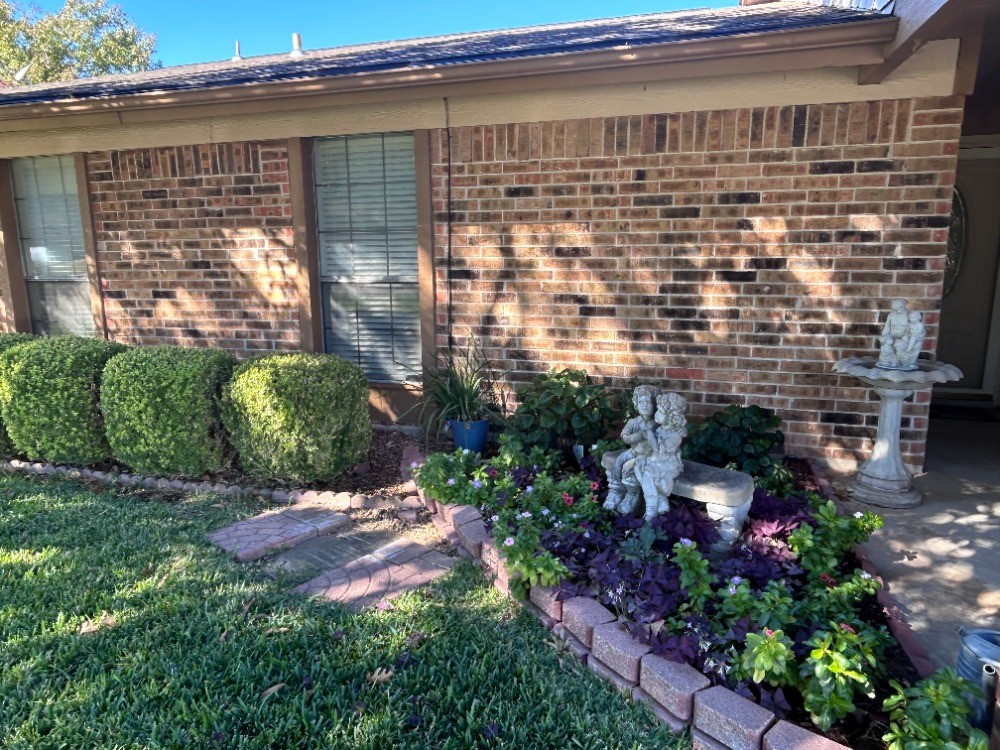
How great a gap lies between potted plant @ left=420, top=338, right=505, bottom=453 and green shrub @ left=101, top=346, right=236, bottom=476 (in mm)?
1495

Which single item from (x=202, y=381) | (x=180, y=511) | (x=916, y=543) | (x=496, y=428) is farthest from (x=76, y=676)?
(x=916, y=543)

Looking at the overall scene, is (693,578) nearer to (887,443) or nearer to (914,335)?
(887,443)

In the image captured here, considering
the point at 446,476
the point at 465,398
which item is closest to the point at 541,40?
the point at 465,398

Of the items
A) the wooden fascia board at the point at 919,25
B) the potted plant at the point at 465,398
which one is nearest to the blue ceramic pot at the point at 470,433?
the potted plant at the point at 465,398

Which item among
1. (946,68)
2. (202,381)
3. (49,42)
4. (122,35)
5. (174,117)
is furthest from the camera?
(122,35)

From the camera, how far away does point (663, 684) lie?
221 centimetres

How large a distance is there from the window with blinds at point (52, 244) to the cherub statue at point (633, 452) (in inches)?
222

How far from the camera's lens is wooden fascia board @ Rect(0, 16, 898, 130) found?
370cm

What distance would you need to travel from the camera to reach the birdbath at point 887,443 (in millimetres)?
3833

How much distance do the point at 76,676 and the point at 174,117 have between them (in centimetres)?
458

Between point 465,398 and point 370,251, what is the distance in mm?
1633

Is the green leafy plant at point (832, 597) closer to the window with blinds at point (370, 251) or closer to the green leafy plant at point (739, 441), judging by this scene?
the green leafy plant at point (739, 441)

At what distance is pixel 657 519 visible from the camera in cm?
304

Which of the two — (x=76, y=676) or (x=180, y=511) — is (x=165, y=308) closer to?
(x=180, y=511)
